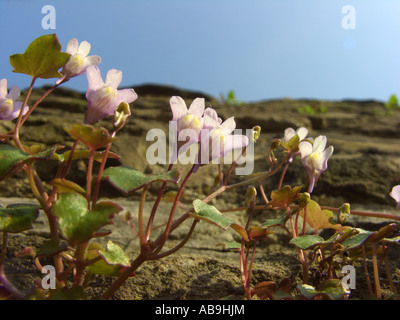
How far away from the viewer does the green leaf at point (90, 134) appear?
541mm

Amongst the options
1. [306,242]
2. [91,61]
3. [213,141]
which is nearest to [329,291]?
[306,242]

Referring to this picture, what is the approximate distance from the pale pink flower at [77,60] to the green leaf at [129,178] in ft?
0.92

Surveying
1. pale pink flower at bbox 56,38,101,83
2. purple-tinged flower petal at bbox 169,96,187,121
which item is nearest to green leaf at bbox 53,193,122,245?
purple-tinged flower petal at bbox 169,96,187,121

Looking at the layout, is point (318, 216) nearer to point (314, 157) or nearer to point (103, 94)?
point (314, 157)

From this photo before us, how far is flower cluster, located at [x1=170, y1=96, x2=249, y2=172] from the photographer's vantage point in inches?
24.7

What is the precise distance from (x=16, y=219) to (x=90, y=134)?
207 mm

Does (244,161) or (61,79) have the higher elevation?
(61,79)

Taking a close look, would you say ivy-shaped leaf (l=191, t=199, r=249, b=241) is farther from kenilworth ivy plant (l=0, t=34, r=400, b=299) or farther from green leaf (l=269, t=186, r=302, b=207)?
green leaf (l=269, t=186, r=302, b=207)

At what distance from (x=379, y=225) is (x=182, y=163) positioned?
810 mm

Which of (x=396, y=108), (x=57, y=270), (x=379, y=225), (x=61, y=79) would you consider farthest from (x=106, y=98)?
(x=396, y=108)

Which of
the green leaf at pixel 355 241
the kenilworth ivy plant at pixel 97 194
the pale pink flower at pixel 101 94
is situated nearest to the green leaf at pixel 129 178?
the kenilworth ivy plant at pixel 97 194

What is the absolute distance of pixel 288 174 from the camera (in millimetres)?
1507

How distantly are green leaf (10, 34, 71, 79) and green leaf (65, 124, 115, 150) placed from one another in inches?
8.2
